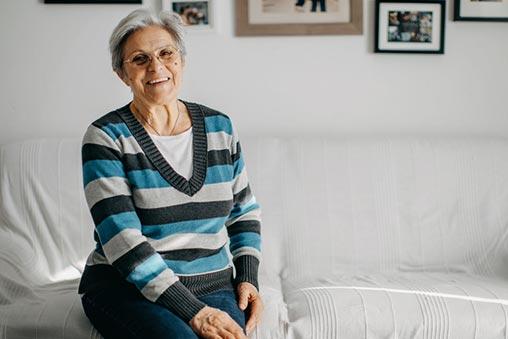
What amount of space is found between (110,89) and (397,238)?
122cm

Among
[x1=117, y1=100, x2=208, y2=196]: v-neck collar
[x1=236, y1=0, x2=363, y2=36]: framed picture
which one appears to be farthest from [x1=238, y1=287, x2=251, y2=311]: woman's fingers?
[x1=236, y1=0, x2=363, y2=36]: framed picture

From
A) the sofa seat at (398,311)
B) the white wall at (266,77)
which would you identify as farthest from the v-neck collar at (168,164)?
the white wall at (266,77)

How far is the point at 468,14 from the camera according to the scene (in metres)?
2.60

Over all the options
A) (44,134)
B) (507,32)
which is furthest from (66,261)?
(507,32)

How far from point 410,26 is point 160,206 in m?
1.43

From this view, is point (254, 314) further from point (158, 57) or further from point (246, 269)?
point (158, 57)

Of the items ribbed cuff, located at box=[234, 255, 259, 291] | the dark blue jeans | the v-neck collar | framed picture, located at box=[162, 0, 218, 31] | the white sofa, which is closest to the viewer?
the dark blue jeans

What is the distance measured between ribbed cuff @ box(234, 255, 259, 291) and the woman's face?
0.46 metres

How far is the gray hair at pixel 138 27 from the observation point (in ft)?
5.47

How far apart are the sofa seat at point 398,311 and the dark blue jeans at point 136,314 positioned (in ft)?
0.77

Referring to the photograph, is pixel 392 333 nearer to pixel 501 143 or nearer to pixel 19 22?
pixel 501 143

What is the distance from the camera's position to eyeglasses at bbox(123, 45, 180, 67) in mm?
1687

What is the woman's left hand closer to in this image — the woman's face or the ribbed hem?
the ribbed hem

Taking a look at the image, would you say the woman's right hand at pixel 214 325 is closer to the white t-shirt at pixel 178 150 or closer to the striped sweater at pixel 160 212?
the striped sweater at pixel 160 212
